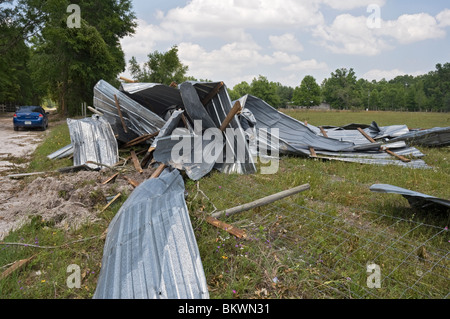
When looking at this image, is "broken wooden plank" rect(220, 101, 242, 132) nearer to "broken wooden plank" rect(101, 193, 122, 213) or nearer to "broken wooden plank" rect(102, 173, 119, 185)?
"broken wooden plank" rect(102, 173, 119, 185)

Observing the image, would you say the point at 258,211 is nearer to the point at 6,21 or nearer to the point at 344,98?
the point at 6,21

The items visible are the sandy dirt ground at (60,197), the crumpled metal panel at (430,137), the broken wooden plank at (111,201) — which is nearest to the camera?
the sandy dirt ground at (60,197)

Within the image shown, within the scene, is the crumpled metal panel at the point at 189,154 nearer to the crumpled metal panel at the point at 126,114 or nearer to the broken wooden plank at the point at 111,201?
the broken wooden plank at the point at 111,201

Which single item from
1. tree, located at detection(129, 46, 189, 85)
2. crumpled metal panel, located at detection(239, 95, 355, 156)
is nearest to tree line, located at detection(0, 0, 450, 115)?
tree, located at detection(129, 46, 189, 85)

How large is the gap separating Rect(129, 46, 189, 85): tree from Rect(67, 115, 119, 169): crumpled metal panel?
2669cm

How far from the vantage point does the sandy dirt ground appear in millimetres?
3605

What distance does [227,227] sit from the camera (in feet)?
10.4

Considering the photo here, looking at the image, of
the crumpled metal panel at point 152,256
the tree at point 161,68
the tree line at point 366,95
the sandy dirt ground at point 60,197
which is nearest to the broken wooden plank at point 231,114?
the sandy dirt ground at point 60,197

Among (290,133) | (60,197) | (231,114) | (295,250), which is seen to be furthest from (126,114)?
(295,250)

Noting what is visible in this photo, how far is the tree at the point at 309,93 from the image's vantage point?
7812cm

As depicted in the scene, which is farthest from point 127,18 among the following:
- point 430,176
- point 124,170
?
point 430,176

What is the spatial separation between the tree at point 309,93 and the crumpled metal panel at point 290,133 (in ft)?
242

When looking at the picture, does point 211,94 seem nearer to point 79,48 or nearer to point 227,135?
point 227,135

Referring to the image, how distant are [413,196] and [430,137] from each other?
222 inches
